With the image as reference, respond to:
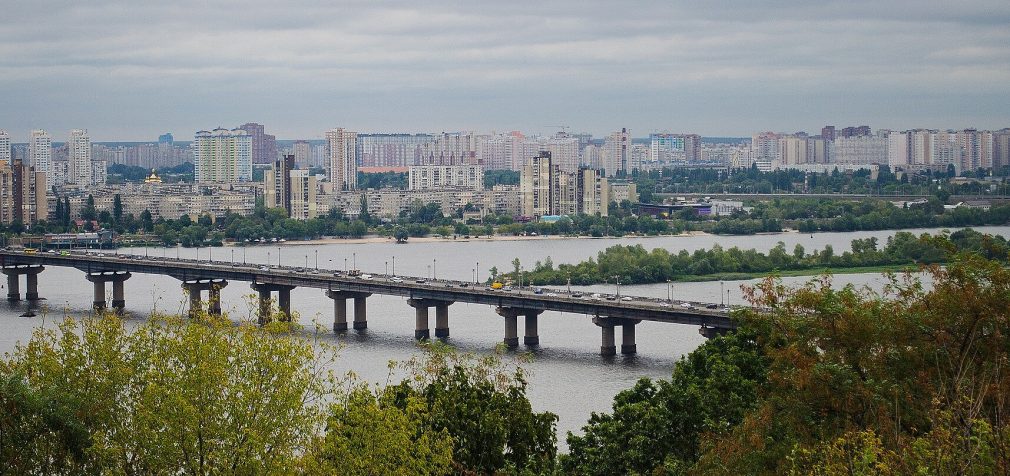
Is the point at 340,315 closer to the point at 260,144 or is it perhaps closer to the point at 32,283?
the point at 32,283

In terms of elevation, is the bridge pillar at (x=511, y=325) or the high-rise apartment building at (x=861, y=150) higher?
the high-rise apartment building at (x=861, y=150)

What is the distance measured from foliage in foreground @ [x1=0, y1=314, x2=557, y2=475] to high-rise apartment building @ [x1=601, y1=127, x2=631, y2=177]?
305 ft

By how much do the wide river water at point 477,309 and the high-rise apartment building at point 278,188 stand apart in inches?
444

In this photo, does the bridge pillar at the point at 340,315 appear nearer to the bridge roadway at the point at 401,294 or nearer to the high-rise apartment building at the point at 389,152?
the bridge roadway at the point at 401,294

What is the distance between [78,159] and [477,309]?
6394 centimetres

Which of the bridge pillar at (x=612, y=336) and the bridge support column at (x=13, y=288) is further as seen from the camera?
the bridge support column at (x=13, y=288)

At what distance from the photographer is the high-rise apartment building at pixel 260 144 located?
114062 mm

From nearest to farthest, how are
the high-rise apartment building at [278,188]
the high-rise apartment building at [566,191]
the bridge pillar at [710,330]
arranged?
the bridge pillar at [710,330] < the high-rise apartment building at [566,191] < the high-rise apartment building at [278,188]

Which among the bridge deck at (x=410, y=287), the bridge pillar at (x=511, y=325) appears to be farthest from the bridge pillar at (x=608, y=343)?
the bridge pillar at (x=511, y=325)

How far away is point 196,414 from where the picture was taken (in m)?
8.38

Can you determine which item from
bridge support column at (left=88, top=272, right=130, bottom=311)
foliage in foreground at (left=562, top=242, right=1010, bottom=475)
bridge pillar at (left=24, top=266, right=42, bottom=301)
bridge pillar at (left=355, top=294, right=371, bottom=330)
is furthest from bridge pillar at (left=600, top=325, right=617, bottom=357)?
bridge pillar at (left=24, top=266, right=42, bottom=301)

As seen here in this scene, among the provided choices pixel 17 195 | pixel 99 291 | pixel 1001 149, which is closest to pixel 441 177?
pixel 17 195

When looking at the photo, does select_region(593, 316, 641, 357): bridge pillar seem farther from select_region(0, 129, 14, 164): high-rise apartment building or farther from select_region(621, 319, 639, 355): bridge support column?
select_region(0, 129, 14, 164): high-rise apartment building

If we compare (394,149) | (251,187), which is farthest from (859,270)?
(394,149)
